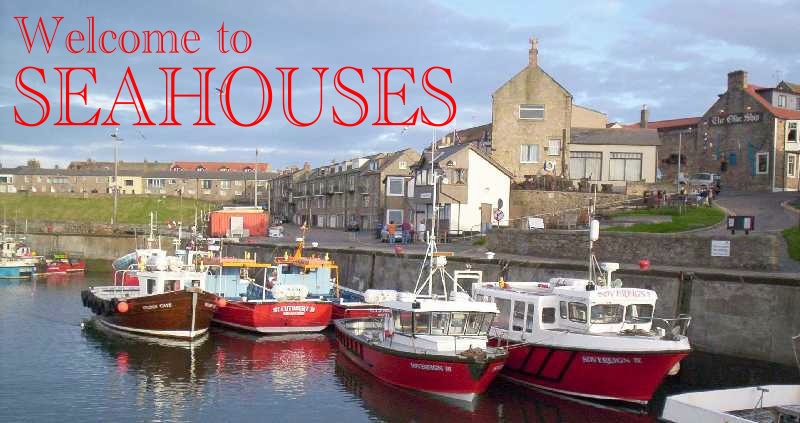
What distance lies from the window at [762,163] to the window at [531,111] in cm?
1898

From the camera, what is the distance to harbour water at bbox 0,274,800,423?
20.9 meters

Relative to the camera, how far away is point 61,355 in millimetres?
→ 28953

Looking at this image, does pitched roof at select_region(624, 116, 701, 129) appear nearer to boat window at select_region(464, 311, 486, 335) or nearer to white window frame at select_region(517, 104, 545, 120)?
white window frame at select_region(517, 104, 545, 120)

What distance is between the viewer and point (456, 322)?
73.8 ft

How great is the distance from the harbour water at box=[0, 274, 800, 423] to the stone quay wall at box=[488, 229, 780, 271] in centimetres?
537

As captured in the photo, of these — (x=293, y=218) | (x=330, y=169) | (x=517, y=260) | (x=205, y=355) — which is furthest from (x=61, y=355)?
(x=293, y=218)

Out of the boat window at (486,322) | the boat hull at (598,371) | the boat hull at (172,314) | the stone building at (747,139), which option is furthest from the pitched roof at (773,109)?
the boat hull at (172,314)

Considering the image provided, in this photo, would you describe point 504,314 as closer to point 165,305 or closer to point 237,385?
point 237,385

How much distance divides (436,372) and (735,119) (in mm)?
53586

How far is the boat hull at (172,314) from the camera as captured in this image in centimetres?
3138

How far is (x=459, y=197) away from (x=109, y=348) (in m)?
30.1

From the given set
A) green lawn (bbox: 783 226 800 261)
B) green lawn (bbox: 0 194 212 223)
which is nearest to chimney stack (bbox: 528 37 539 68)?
green lawn (bbox: 783 226 800 261)

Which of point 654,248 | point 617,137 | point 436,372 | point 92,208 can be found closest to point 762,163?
point 617,137

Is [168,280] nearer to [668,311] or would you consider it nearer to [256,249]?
[668,311]
